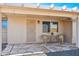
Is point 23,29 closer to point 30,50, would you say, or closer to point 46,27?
point 46,27

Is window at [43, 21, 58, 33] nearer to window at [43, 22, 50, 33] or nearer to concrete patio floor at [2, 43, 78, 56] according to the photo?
window at [43, 22, 50, 33]

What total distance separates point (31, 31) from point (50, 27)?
1.96 m

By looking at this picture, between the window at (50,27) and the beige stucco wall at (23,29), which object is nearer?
the beige stucco wall at (23,29)

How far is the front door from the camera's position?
14286 mm

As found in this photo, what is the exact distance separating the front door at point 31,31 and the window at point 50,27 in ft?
3.41

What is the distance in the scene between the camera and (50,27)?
50.0ft

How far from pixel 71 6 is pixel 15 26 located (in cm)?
524

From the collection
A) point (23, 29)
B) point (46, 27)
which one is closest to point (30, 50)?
point (23, 29)

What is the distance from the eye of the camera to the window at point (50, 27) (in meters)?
15.0

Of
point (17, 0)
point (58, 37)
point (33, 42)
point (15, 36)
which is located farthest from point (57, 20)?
point (17, 0)

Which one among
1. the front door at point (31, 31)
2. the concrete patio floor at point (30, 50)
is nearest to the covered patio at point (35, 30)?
the front door at point (31, 31)

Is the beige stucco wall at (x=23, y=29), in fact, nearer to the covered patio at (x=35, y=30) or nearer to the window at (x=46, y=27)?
the covered patio at (x=35, y=30)

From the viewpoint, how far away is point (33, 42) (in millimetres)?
14242

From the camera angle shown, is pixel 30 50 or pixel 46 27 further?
pixel 46 27
